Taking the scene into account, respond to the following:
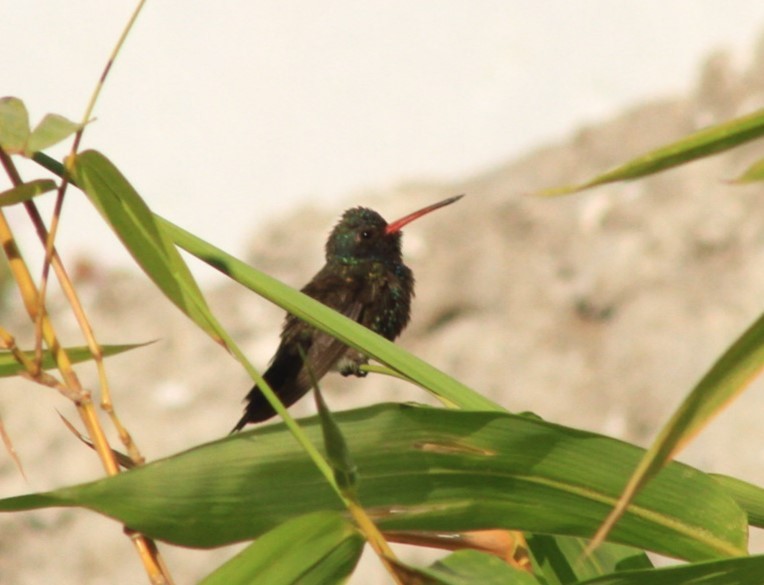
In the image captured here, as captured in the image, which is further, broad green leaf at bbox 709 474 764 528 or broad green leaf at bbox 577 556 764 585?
broad green leaf at bbox 709 474 764 528

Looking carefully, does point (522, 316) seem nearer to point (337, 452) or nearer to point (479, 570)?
point (479, 570)

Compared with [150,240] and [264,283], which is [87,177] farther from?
[264,283]

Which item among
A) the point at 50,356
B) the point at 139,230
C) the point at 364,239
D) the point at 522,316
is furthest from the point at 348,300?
the point at 522,316

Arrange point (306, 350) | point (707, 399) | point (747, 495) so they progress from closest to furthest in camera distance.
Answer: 1. point (707, 399)
2. point (747, 495)
3. point (306, 350)

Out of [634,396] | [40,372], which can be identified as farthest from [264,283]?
[634,396]

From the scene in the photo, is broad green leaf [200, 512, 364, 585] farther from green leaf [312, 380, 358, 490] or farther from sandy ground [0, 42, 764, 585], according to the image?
sandy ground [0, 42, 764, 585]

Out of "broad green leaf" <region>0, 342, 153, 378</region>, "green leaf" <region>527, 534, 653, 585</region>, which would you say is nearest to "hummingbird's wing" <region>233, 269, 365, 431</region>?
"broad green leaf" <region>0, 342, 153, 378</region>
